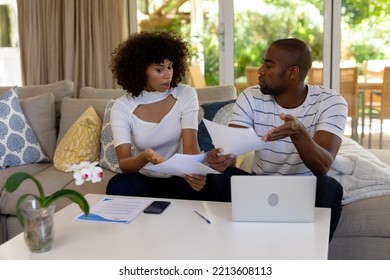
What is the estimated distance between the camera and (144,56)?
236 cm

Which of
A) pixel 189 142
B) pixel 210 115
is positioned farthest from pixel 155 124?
pixel 210 115

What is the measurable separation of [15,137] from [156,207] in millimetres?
1388

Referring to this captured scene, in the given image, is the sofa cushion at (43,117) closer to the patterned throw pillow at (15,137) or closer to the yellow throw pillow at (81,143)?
the patterned throw pillow at (15,137)

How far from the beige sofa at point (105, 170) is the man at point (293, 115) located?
19 cm

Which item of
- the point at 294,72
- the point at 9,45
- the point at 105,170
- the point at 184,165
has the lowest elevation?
the point at 105,170

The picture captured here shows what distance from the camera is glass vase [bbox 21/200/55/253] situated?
1.54 meters

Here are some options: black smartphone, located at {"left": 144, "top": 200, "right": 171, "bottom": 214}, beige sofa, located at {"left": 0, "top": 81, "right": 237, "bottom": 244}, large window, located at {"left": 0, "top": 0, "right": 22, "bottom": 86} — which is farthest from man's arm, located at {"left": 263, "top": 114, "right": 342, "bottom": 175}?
large window, located at {"left": 0, "top": 0, "right": 22, "bottom": 86}

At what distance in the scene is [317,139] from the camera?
7.02 ft

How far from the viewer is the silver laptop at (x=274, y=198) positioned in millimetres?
1692

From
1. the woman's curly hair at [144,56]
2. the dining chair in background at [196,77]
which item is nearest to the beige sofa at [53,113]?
the woman's curly hair at [144,56]

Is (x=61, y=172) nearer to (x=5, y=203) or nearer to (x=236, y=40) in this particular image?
(x=5, y=203)

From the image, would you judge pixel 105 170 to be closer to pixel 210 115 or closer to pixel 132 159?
pixel 210 115

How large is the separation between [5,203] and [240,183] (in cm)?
143

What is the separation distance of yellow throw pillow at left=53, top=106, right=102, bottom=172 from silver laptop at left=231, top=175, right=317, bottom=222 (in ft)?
4.52
